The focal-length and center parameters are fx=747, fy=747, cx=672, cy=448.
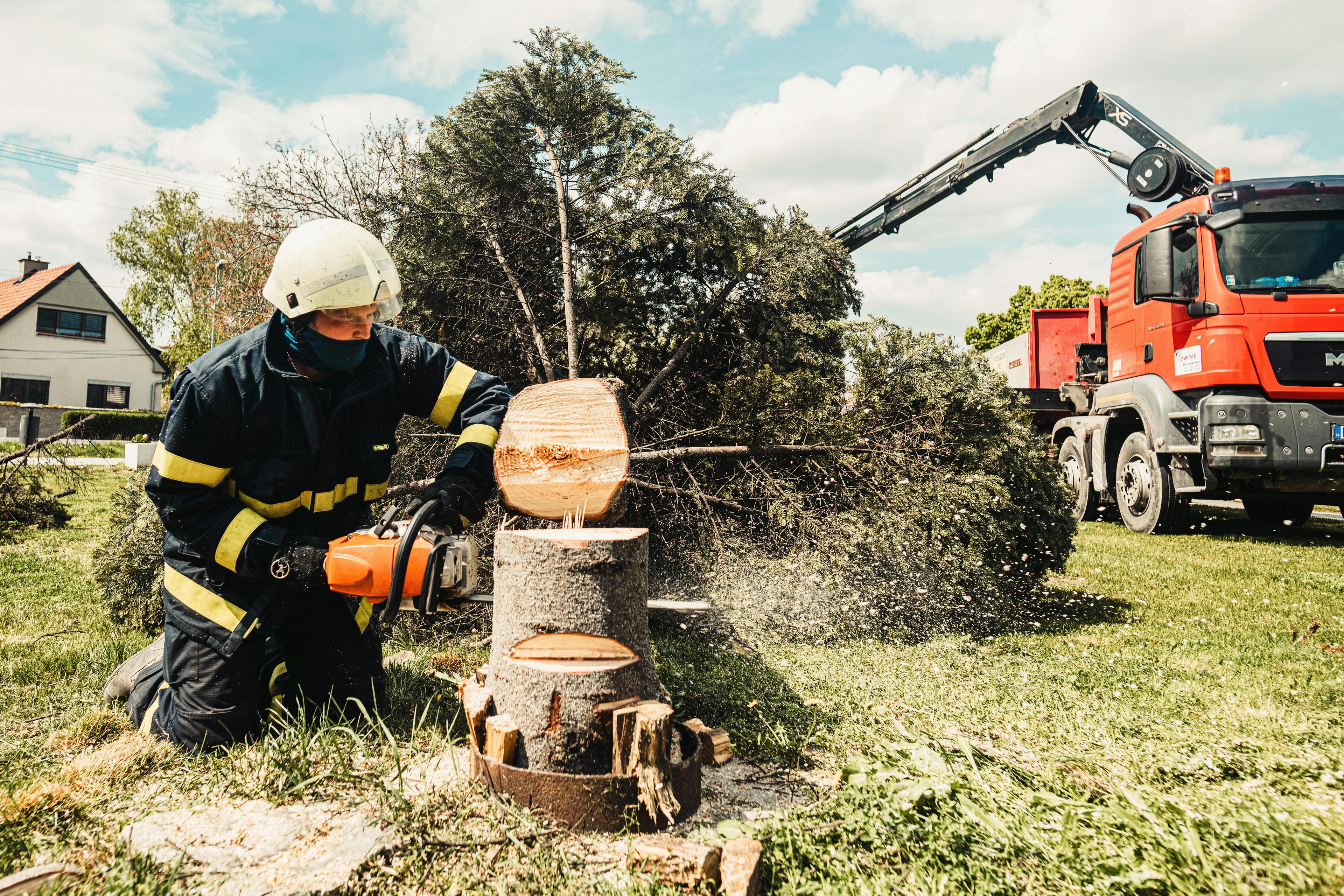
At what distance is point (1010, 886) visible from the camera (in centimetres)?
166

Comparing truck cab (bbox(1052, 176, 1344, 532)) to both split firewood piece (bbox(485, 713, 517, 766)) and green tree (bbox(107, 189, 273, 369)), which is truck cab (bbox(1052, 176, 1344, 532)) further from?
green tree (bbox(107, 189, 273, 369))

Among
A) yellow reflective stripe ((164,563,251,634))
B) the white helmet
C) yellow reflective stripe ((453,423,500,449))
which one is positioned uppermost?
the white helmet

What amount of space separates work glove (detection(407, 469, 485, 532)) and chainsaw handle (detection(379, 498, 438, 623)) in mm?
187

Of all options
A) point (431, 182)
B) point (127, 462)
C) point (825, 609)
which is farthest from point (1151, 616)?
point (127, 462)

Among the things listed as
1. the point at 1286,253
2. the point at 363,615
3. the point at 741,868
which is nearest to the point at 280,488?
the point at 363,615

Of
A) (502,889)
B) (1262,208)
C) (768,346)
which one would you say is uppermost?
(1262,208)

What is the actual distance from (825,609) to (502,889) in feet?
8.41

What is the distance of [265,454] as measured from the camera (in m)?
2.76

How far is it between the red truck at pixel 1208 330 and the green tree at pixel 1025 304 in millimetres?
23175

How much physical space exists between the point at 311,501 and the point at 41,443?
3.34m

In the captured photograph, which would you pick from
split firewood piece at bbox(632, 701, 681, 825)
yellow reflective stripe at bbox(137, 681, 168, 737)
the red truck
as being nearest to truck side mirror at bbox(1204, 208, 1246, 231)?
the red truck

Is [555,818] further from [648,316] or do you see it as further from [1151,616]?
[1151,616]

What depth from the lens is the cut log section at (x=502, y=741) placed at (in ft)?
7.02

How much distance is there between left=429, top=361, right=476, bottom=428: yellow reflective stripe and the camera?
3.09 metres
